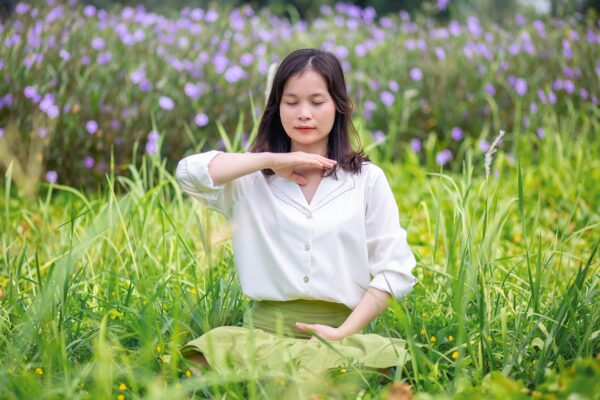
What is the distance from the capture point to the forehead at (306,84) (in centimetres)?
189

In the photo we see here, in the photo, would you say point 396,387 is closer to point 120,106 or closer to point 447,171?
point 120,106

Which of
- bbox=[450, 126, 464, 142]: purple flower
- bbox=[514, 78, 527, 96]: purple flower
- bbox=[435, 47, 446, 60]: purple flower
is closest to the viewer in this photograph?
bbox=[450, 126, 464, 142]: purple flower

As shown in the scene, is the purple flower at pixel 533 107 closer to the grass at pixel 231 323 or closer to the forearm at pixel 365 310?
the grass at pixel 231 323

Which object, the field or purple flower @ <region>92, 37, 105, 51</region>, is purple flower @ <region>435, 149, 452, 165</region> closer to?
the field

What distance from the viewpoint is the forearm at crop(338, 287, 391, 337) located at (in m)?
1.86

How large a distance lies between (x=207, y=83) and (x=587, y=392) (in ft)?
10.6

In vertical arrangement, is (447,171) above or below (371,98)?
A: below

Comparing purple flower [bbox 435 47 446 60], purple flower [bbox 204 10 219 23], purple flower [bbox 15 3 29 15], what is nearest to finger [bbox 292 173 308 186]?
purple flower [bbox 15 3 29 15]

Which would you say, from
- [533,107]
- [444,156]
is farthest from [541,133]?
[444,156]

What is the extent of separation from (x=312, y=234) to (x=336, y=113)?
1.15 ft

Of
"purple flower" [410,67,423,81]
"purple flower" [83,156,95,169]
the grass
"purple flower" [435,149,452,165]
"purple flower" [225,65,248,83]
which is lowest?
the grass

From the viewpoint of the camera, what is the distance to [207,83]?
428 cm

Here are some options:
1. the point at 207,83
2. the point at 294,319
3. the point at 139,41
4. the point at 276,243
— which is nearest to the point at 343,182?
the point at 276,243

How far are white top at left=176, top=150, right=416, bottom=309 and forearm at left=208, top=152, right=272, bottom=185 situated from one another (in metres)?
0.02
